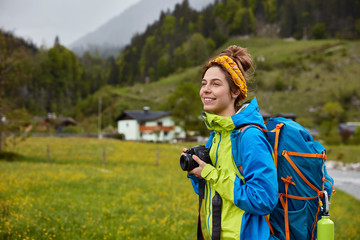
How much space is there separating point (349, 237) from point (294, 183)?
860cm

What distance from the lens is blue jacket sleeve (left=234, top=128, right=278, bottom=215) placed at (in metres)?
2.12

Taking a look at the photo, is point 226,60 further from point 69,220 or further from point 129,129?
point 129,129

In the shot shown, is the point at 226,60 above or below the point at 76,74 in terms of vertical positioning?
below

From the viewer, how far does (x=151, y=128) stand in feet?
240

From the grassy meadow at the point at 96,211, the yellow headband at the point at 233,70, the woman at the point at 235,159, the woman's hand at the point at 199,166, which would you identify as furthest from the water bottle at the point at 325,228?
the grassy meadow at the point at 96,211

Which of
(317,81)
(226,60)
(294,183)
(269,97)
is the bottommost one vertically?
(294,183)

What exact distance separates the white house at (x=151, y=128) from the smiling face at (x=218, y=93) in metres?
70.6

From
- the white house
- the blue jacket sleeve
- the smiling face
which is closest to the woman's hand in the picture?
the blue jacket sleeve

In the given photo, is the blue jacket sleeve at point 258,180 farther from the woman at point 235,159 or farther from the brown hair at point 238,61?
the brown hair at point 238,61

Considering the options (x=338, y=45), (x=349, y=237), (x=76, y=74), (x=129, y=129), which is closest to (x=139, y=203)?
(x=349, y=237)

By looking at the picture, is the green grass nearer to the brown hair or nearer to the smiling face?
the brown hair

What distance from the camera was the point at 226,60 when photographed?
2.50 m

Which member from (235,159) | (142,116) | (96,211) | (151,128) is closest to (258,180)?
(235,159)

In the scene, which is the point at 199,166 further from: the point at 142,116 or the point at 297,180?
the point at 142,116
